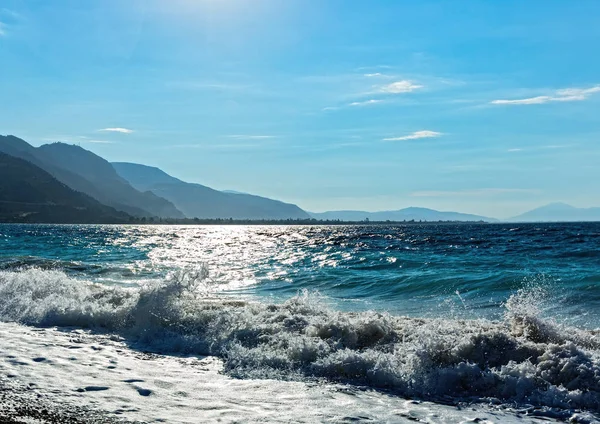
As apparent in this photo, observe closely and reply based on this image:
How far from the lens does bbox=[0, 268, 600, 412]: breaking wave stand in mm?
8422

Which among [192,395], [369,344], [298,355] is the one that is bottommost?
[192,395]

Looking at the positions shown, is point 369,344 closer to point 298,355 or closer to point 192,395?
point 298,355

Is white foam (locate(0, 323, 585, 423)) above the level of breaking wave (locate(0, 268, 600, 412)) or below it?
below

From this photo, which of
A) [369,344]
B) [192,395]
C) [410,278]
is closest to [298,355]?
[369,344]

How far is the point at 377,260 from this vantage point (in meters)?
30.9

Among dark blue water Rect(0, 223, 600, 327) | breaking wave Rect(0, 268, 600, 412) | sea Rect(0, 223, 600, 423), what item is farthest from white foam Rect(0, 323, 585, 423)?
dark blue water Rect(0, 223, 600, 327)

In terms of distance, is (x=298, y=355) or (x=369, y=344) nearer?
(x=298, y=355)

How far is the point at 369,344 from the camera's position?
10.8 meters

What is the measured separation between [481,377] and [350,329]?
3.01m

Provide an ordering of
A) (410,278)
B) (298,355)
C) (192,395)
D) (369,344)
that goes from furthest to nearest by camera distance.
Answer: (410,278), (369,344), (298,355), (192,395)

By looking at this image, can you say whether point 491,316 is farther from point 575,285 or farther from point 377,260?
point 377,260

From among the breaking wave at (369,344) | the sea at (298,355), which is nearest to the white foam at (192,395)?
the sea at (298,355)

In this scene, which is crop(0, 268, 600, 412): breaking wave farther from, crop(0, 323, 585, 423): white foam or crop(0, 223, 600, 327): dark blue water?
crop(0, 223, 600, 327): dark blue water

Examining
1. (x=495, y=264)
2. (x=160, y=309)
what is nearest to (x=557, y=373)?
(x=160, y=309)
